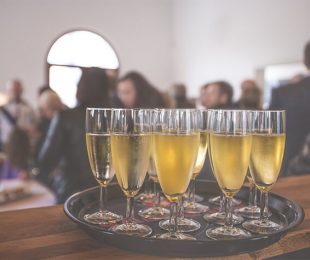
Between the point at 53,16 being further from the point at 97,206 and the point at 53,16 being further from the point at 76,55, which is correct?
the point at 97,206

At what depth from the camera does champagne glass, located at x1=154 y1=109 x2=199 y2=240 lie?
667 millimetres

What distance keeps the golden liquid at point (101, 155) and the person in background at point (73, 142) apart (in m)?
1.03

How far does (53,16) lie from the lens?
6.14 m

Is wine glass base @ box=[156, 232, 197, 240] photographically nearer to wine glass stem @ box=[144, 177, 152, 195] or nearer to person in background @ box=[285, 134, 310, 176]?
wine glass stem @ box=[144, 177, 152, 195]

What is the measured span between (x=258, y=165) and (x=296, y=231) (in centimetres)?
13

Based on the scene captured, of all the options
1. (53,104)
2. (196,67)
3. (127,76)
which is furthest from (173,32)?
(127,76)

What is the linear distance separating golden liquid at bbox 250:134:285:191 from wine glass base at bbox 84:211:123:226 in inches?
11.0

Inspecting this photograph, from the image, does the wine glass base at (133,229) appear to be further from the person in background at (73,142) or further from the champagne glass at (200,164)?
the person in background at (73,142)

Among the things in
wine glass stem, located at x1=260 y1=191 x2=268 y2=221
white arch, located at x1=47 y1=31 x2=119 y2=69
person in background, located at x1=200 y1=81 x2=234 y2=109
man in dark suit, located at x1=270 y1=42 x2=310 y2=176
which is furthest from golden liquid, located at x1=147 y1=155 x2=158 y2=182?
A: white arch, located at x1=47 y1=31 x2=119 y2=69

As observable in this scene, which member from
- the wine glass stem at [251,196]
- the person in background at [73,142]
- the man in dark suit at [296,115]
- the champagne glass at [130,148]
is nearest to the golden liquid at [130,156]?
the champagne glass at [130,148]

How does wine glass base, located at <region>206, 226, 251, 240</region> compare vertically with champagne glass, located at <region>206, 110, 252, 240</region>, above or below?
below

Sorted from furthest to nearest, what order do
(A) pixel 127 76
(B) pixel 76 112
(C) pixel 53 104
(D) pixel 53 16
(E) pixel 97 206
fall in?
1. (D) pixel 53 16
2. (C) pixel 53 104
3. (A) pixel 127 76
4. (B) pixel 76 112
5. (E) pixel 97 206

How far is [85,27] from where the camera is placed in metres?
6.44

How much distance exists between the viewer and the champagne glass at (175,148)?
2.19 feet
